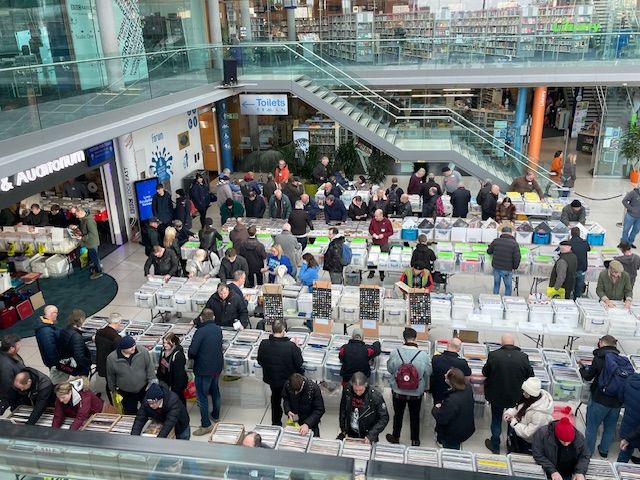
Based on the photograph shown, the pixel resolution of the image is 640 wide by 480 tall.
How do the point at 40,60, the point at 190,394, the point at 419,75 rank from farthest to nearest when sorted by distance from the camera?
1. the point at 419,75
2. the point at 40,60
3. the point at 190,394

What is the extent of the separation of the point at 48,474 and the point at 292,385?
353 cm

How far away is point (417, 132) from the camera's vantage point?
1606 cm

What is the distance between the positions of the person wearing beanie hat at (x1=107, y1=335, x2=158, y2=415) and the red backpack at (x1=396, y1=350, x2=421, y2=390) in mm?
3050

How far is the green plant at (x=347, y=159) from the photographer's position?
1861cm

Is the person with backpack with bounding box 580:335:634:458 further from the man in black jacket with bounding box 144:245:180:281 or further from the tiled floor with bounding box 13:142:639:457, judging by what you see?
the man in black jacket with bounding box 144:245:180:281

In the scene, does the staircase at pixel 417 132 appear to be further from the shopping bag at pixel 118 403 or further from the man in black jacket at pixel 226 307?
the shopping bag at pixel 118 403

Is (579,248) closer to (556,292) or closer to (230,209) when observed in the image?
(556,292)

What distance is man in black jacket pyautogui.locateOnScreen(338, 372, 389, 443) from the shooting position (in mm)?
5941

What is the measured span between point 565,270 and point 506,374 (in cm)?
352

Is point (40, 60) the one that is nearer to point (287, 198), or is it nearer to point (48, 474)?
point (287, 198)

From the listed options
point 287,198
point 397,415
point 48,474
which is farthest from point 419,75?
point 48,474

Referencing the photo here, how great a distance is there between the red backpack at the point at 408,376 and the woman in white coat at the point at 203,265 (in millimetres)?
4481

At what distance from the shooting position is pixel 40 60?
13383 millimetres

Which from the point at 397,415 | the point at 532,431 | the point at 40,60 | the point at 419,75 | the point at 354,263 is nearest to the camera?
the point at 532,431
